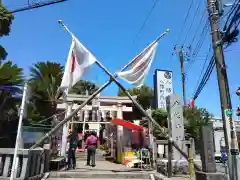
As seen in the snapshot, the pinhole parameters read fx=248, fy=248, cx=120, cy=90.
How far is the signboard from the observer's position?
24.3 m

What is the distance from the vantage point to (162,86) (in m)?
25.0

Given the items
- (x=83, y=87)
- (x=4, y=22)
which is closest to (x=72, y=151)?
(x=4, y=22)

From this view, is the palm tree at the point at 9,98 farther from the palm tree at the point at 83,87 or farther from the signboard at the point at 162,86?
the palm tree at the point at 83,87

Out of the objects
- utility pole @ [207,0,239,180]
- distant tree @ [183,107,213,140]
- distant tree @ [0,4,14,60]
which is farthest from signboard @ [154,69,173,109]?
distant tree @ [0,4,14,60]

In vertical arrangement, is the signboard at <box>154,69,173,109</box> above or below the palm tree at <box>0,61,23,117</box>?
above

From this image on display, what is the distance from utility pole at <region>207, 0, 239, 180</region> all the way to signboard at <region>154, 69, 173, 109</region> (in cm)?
1452

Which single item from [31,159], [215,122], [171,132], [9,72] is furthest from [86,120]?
[215,122]

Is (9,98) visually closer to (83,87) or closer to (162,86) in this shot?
(162,86)

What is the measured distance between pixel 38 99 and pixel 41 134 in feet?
43.4

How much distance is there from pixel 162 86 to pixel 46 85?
11.2 meters

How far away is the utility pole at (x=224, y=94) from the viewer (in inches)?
335

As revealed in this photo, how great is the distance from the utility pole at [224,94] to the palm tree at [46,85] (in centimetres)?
1584

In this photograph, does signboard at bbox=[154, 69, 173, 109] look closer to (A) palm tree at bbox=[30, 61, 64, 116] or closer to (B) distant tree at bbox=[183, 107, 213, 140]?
(B) distant tree at bbox=[183, 107, 213, 140]

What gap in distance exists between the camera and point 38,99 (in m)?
22.9
